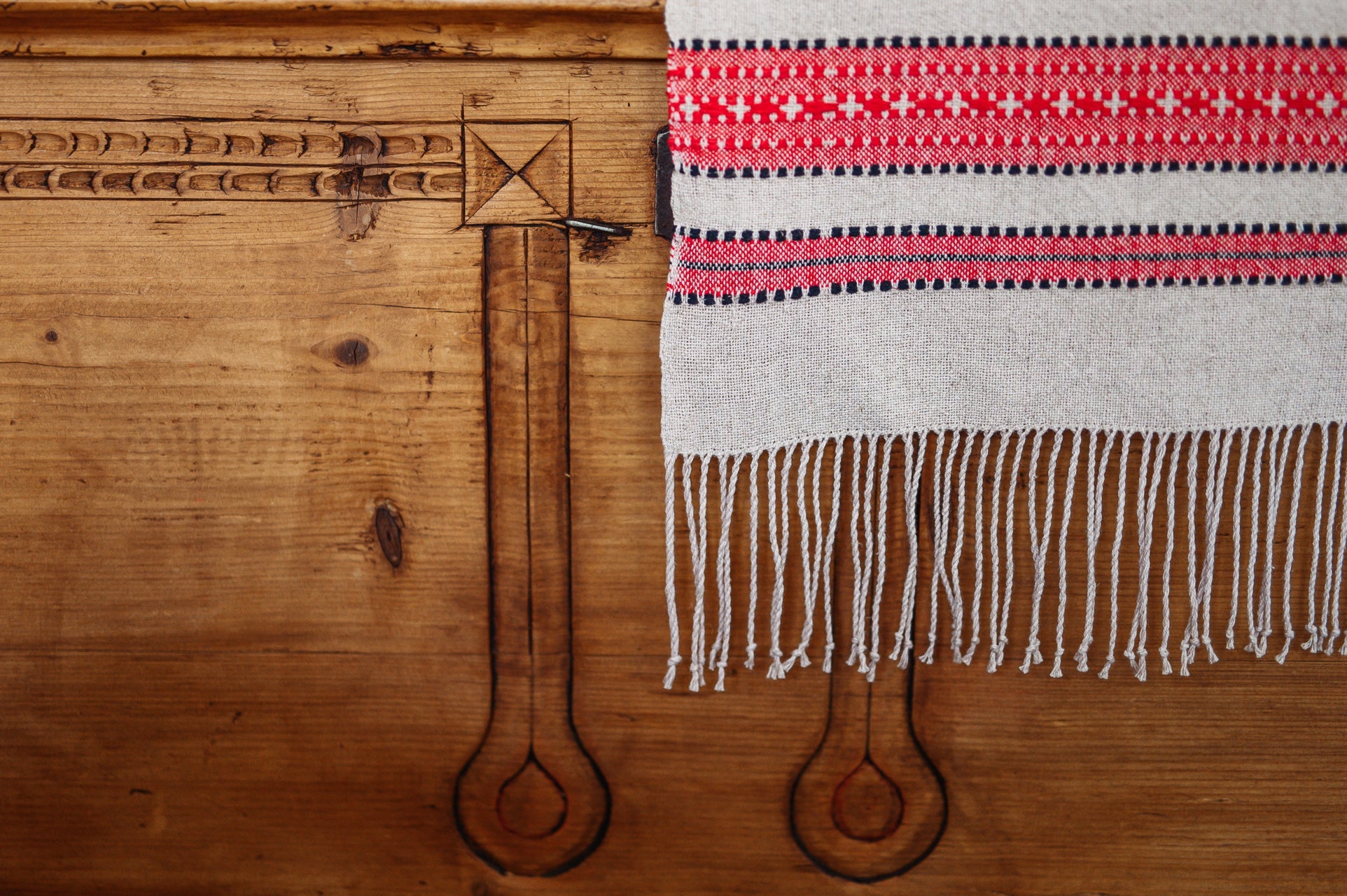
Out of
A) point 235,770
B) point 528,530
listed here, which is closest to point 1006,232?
point 528,530

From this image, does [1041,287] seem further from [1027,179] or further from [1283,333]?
[1283,333]

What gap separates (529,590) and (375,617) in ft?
0.46

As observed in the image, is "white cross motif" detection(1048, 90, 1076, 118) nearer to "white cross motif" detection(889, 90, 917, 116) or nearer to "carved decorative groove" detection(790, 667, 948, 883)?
"white cross motif" detection(889, 90, 917, 116)

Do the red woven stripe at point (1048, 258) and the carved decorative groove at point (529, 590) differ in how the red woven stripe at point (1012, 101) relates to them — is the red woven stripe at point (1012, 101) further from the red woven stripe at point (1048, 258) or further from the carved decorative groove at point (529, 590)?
the carved decorative groove at point (529, 590)

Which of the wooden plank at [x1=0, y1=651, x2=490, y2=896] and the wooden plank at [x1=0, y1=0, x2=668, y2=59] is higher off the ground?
the wooden plank at [x1=0, y1=0, x2=668, y2=59]

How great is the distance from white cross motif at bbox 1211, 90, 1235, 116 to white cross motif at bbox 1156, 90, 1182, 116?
0.03 metres

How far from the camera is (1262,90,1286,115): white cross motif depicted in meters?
0.55

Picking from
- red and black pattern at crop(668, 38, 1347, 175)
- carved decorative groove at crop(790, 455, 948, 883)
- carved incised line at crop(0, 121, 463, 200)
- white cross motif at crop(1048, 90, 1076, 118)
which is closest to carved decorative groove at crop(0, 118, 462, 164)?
carved incised line at crop(0, 121, 463, 200)

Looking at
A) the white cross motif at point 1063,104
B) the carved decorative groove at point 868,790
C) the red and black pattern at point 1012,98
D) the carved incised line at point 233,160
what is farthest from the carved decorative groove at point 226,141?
the carved decorative groove at point 868,790

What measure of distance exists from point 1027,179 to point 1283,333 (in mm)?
237

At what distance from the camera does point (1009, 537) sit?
1.93 ft

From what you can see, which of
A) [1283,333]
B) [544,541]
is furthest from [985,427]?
[544,541]

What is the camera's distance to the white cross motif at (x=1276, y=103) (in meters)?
0.55

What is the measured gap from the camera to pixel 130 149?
1.97ft
